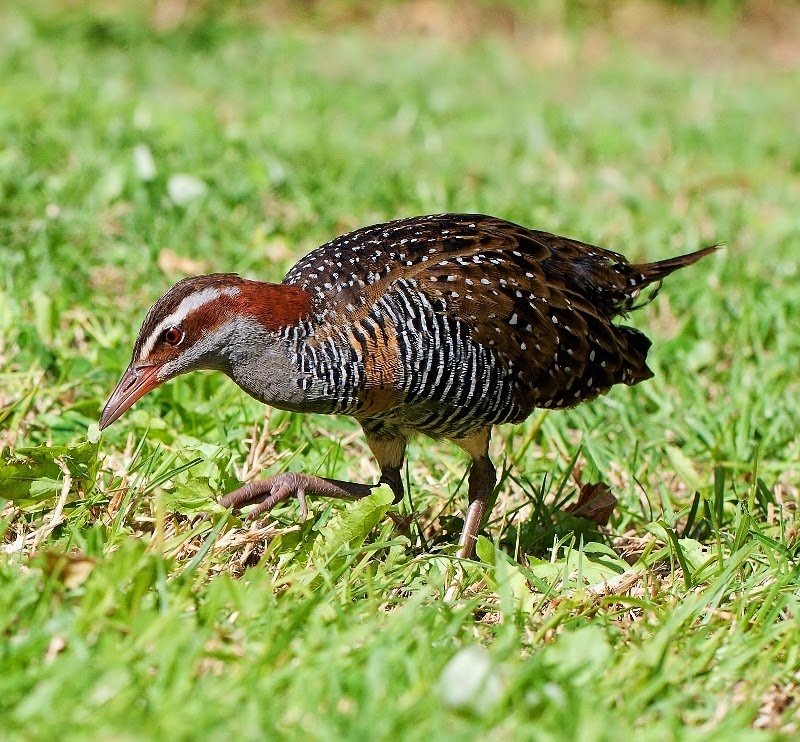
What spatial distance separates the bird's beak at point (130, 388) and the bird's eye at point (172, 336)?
0.31 ft

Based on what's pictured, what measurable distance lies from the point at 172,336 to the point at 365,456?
1.39 meters

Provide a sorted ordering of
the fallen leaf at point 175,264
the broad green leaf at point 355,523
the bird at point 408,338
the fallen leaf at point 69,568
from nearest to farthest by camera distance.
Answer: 1. the fallen leaf at point 69,568
2. the broad green leaf at point 355,523
3. the bird at point 408,338
4. the fallen leaf at point 175,264

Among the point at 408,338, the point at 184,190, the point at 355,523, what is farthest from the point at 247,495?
the point at 184,190

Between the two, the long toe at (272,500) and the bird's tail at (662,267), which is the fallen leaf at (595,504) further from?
the long toe at (272,500)

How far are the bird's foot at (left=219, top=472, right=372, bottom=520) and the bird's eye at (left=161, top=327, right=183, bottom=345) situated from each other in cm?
55

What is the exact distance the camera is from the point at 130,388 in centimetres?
379

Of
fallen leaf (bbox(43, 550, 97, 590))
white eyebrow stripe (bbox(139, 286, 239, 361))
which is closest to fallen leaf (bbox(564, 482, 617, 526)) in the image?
white eyebrow stripe (bbox(139, 286, 239, 361))

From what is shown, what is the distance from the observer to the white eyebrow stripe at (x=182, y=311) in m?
3.70

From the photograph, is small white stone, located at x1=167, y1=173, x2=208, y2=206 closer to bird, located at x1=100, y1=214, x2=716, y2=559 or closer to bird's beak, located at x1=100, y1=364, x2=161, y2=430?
bird, located at x1=100, y1=214, x2=716, y2=559

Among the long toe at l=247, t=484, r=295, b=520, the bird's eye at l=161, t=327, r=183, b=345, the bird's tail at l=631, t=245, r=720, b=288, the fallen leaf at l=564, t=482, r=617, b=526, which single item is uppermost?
the bird's tail at l=631, t=245, r=720, b=288

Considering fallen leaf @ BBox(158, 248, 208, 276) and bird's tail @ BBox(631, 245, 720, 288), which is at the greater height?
bird's tail @ BBox(631, 245, 720, 288)

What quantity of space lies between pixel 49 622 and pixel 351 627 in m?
0.78

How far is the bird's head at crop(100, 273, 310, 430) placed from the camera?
3.71 m

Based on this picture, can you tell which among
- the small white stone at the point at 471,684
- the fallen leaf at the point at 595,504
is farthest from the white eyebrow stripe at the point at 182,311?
the fallen leaf at the point at 595,504
